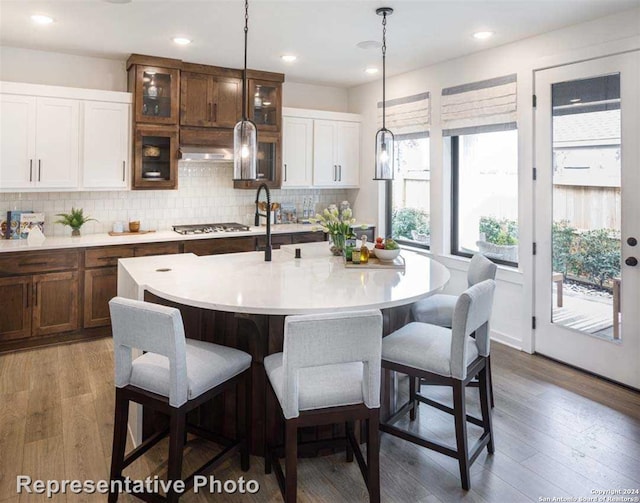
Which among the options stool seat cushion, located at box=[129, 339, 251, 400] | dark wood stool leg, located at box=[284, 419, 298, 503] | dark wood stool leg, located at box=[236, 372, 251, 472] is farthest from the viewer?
dark wood stool leg, located at box=[236, 372, 251, 472]

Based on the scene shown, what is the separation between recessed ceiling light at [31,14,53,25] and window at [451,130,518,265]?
3.83 metres

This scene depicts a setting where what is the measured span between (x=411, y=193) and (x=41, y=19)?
3.97 m

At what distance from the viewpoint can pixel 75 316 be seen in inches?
175

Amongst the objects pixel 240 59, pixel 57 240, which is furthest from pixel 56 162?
pixel 240 59

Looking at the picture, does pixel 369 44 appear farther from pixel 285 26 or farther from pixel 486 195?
pixel 486 195

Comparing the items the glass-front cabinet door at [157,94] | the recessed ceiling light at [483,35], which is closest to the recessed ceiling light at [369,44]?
the recessed ceiling light at [483,35]

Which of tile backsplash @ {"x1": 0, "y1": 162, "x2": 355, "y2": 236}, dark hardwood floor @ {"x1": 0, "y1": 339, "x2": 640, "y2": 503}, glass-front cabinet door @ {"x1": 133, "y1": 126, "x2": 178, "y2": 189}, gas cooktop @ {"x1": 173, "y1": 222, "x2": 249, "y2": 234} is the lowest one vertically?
dark hardwood floor @ {"x1": 0, "y1": 339, "x2": 640, "y2": 503}

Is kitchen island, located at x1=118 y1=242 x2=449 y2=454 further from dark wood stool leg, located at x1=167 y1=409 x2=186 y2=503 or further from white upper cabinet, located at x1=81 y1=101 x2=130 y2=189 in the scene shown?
white upper cabinet, located at x1=81 y1=101 x2=130 y2=189

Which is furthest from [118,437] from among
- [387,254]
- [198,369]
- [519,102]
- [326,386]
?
[519,102]

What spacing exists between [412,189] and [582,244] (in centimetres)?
221

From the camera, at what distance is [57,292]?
14.3 feet

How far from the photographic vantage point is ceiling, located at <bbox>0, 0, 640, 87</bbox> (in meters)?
3.47

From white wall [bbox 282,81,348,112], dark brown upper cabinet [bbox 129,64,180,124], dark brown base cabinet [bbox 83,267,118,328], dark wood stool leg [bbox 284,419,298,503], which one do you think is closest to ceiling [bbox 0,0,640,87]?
dark brown upper cabinet [bbox 129,64,180,124]

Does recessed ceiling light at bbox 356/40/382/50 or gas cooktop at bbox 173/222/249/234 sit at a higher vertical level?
recessed ceiling light at bbox 356/40/382/50
